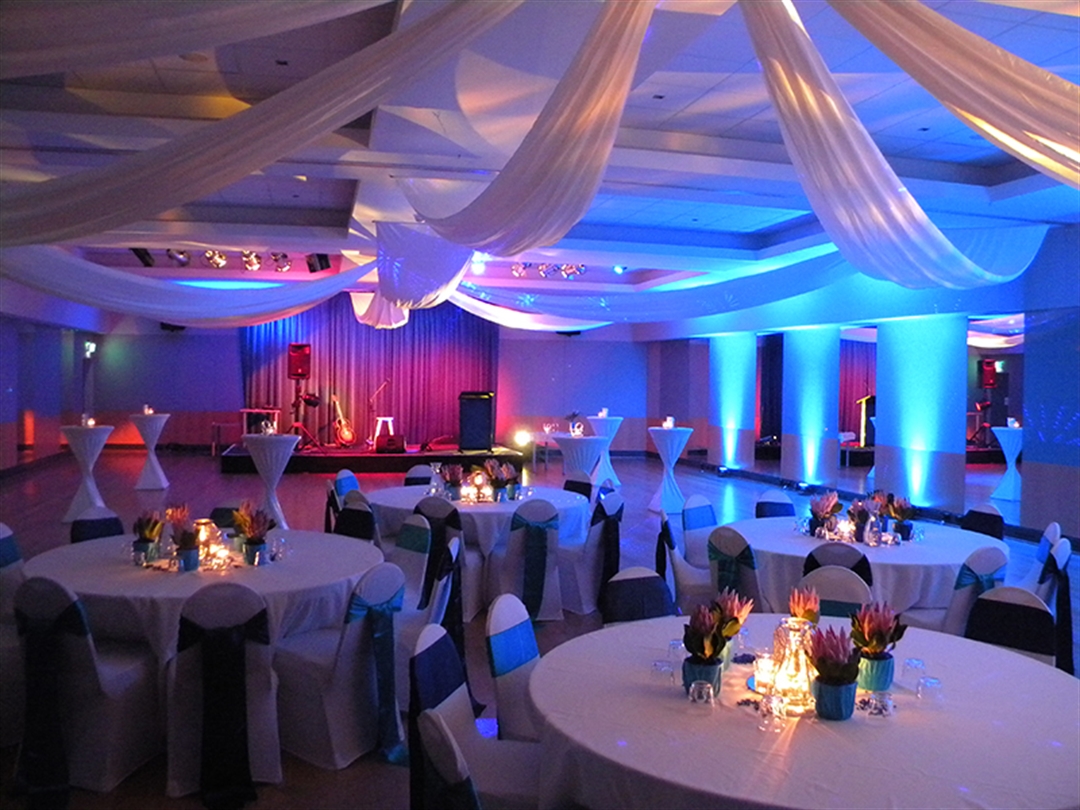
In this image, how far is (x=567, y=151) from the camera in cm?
452

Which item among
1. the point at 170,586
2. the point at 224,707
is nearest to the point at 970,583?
the point at 224,707

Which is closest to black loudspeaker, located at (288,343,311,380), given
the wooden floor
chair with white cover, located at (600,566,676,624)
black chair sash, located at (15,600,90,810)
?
the wooden floor

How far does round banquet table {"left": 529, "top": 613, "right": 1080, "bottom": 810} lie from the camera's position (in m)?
2.38

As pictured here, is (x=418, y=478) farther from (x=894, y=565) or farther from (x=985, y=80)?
(x=985, y=80)

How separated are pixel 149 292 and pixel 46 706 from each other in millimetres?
5451

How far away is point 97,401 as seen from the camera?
66.2 ft

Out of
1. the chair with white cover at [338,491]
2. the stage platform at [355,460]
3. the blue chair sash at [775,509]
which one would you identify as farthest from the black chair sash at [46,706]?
the stage platform at [355,460]

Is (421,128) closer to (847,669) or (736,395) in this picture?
(847,669)

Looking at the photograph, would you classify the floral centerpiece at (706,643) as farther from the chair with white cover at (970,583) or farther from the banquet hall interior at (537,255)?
the chair with white cover at (970,583)

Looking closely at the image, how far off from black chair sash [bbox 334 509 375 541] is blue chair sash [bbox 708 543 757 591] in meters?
2.39

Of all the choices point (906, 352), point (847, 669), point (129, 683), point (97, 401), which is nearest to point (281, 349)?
point (97, 401)

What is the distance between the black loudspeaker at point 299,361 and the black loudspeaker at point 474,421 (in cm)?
331

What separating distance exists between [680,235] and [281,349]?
10.4 meters

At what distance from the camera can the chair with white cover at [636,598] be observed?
4258 millimetres
